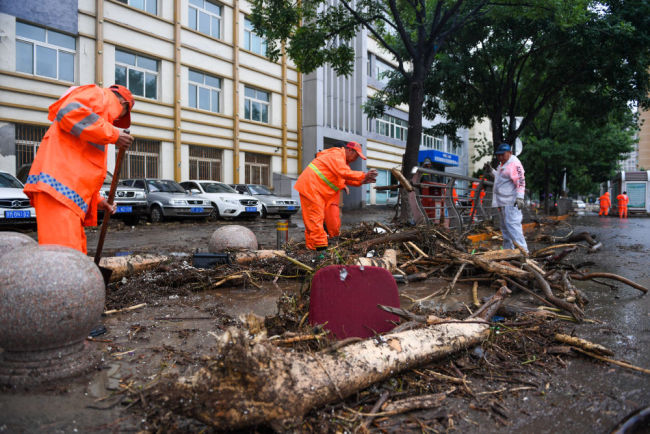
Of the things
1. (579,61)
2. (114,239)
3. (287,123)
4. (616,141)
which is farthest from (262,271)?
(616,141)

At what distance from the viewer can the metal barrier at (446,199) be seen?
7496 millimetres

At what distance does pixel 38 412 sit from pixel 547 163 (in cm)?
2785

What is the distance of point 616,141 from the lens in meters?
26.7

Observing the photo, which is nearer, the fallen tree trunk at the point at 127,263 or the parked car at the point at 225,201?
the fallen tree trunk at the point at 127,263

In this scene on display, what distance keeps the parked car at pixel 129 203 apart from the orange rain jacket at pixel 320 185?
31.3ft

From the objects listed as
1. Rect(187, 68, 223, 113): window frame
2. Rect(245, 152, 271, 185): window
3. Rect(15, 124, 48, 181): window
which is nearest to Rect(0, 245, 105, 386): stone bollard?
Rect(15, 124, 48, 181): window

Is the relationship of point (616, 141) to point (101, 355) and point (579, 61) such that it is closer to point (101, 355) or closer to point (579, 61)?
point (579, 61)

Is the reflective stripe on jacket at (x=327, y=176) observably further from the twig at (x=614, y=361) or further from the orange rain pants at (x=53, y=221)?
the twig at (x=614, y=361)

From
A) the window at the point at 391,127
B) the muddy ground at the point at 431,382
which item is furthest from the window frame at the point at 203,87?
the muddy ground at the point at 431,382

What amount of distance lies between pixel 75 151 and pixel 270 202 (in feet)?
48.8

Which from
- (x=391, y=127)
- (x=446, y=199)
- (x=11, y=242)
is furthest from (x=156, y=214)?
(x=391, y=127)

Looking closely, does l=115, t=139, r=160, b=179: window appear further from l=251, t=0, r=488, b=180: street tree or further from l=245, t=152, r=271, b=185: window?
l=251, t=0, r=488, b=180: street tree

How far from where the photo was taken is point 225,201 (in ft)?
55.3

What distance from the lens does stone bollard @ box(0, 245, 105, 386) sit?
2.67 meters
